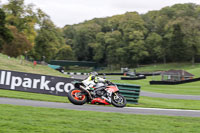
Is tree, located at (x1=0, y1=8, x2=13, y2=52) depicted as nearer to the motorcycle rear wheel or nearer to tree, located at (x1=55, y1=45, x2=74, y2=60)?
the motorcycle rear wheel

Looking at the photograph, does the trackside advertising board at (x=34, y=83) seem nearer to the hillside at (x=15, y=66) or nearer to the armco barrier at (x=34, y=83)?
the armco barrier at (x=34, y=83)

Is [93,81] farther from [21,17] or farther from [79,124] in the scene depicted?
[21,17]

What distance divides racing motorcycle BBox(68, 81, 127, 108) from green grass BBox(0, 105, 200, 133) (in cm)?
219

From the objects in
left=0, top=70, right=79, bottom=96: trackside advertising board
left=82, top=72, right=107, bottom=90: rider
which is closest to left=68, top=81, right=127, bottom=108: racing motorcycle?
left=82, top=72, right=107, bottom=90: rider

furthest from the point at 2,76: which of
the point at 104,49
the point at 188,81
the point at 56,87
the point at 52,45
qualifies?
the point at 104,49

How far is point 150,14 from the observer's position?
103 metres

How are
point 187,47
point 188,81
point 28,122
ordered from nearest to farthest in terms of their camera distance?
1. point 28,122
2. point 188,81
3. point 187,47

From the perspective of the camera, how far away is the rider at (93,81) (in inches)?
467

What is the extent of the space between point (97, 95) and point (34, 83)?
5576 millimetres

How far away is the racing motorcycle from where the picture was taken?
11594 mm

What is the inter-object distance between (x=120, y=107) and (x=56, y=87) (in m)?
5.36

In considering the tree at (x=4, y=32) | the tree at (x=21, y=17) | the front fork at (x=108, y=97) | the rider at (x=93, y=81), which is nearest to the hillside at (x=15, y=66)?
the tree at (x=4, y=32)

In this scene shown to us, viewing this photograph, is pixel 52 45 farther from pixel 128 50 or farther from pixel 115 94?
pixel 115 94

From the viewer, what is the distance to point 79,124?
7582 millimetres
